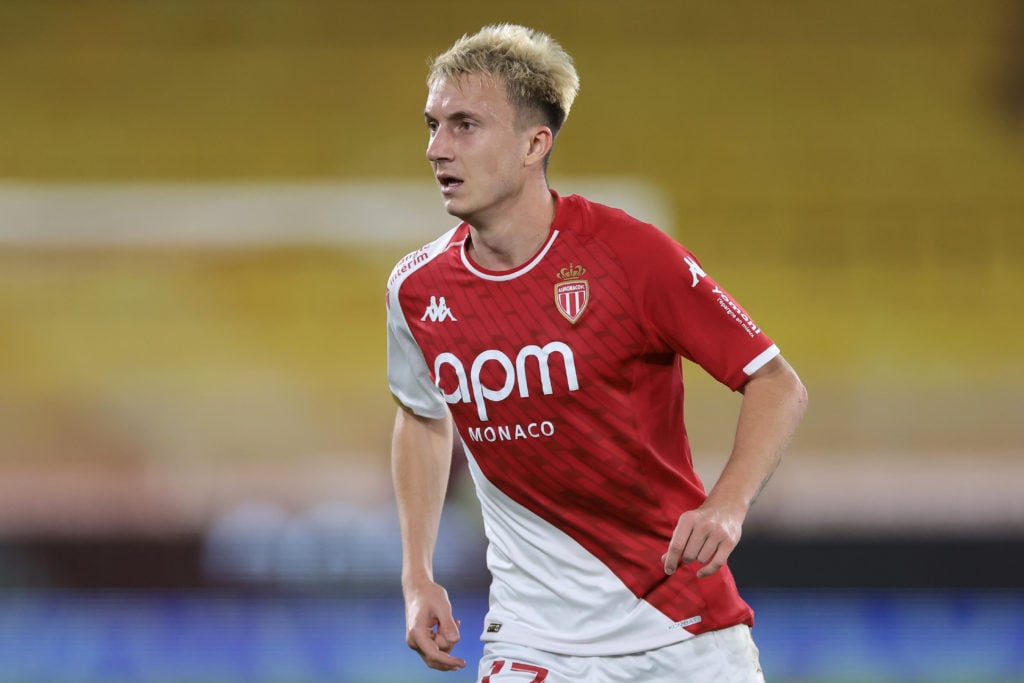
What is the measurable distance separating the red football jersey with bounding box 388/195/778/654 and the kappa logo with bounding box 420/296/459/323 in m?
0.03

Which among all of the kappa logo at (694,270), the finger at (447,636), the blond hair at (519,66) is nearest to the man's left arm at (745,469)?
the kappa logo at (694,270)

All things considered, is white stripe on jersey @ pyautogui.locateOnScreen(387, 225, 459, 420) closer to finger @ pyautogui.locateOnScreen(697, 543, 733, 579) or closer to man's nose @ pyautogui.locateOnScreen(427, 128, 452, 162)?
man's nose @ pyautogui.locateOnScreen(427, 128, 452, 162)

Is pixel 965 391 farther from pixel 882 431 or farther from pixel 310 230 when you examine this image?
pixel 310 230

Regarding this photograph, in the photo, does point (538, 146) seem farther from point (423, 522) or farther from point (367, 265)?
point (367, 265)

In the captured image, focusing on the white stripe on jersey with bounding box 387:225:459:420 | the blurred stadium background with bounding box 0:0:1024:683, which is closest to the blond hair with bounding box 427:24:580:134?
the white stripe on jersey with bounding box 387:225:459:420

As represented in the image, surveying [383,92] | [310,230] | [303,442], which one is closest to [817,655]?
[303,442]

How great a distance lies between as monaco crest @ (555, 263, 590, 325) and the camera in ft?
9.98

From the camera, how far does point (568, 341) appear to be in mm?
3033

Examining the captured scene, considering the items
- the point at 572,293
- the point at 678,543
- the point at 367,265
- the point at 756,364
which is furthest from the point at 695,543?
the point at 367,265

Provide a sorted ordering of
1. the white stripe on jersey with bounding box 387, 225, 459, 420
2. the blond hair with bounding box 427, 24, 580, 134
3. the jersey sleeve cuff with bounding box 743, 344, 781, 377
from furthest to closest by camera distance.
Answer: the white stripe on jersey with bounding box 387, 225, 459, 420 < the blond hair with bounding box 427, 24, 580, 134 < the jersey sleeve cuff with bounding box 743, 344, 781, 377

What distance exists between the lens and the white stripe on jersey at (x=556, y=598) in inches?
119

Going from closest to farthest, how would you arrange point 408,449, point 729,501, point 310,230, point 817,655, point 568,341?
point 729,501, point 568,341, point 408,449, point 817,655, point 310,230

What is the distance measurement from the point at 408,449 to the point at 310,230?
346 inches

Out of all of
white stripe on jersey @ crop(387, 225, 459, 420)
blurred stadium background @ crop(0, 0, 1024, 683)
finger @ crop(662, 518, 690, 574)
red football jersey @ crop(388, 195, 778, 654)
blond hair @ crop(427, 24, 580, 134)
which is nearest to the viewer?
finger @ crop(662, 518, 690, 574)
